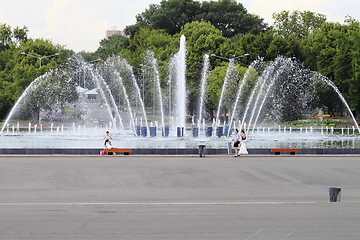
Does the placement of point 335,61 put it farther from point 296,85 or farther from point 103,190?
point 103,190

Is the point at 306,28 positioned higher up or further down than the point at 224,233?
higher up

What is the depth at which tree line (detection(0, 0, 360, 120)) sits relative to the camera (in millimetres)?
86562

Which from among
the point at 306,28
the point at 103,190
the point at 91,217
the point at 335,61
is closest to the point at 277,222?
the point at 91,217

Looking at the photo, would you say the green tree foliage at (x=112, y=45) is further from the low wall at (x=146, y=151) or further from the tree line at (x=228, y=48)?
the low wall at (x=146, y=151)

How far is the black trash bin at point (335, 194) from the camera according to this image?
1673 centimetres

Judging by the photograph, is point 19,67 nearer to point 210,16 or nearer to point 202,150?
point 210,16

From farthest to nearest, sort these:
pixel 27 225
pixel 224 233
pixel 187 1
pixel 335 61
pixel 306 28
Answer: pixel 187 1, pixel 306 28, pixel 335 61, pixel 27 225, pixel 224 233

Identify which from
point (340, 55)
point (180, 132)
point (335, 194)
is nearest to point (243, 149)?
point (335, 194)

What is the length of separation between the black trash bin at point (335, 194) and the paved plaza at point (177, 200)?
19 cm

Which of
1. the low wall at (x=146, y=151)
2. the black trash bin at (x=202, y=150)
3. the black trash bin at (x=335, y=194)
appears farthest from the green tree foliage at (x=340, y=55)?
the black trash bin at (x=335, y=194)

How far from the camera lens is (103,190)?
19.4m

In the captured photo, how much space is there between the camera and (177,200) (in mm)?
17266

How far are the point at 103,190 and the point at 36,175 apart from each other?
5.23 metres

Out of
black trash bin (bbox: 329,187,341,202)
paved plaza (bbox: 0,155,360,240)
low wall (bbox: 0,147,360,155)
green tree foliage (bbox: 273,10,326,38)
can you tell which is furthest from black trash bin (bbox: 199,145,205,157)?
green tree foliage (bbox: 273,10,326,38)
